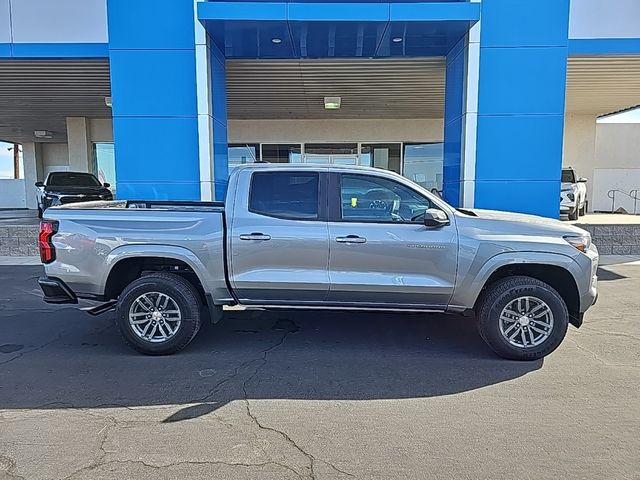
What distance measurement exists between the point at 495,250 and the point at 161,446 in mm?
3463

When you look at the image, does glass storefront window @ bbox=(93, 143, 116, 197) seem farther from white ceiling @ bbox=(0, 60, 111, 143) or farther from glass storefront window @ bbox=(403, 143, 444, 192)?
glass storefront window @ bbox=(403, 143, 444, 192)

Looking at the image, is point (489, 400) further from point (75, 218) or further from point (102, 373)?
point (75, 218)

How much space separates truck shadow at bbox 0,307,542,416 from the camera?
4137 millimetres

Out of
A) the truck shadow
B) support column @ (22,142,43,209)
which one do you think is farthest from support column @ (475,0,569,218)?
support column @ (22,142,43,209)

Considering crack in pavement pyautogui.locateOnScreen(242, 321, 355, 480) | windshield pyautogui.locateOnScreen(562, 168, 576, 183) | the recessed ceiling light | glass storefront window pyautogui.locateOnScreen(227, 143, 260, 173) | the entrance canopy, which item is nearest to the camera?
crack in pavement pyautogui.locateOnScreen(242, 321, 355, 480)

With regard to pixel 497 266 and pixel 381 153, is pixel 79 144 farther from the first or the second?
pixel 497 266

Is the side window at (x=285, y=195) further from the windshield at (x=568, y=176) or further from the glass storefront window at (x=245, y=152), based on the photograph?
the glass storefront window at (x=245, y=152)

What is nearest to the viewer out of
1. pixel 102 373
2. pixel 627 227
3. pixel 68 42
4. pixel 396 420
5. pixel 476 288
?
pixel 396 420

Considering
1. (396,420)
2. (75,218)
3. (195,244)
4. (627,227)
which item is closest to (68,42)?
(75,218)

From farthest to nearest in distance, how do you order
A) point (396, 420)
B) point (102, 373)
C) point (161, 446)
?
1. point (102, 373)
2. point (396, 420)
3. point (161, 446)

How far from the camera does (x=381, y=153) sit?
19.0 meters

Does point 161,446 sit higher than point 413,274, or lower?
lower

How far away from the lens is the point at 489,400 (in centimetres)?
402

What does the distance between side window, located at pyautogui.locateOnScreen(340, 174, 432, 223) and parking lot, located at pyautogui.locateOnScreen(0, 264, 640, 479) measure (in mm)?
1437
